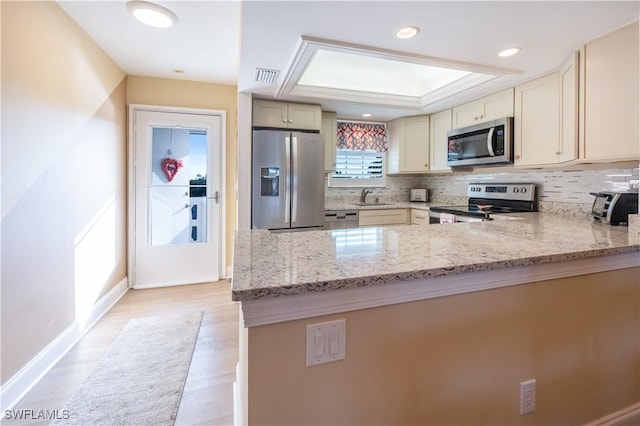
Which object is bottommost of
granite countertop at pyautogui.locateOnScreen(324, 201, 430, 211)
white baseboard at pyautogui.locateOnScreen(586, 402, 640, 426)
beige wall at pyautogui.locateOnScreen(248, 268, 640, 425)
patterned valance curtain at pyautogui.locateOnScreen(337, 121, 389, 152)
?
white baseboard at pyautogui.locateOnScreen(586, 402, 640, 426)

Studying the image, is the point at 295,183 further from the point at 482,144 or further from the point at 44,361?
the point at 44,361

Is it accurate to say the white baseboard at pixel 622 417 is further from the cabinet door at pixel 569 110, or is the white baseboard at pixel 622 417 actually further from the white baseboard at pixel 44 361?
the white baseboard at pixel 44 361

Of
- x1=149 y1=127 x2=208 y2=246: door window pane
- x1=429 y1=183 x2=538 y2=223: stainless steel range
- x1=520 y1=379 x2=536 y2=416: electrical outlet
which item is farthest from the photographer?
x1=149 y1=127 x2=208 y2=246: door window pane

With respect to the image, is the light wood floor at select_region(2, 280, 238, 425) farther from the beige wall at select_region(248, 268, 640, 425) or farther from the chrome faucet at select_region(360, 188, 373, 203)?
the chrome faucet at select_region(360, 188, 373, 203)

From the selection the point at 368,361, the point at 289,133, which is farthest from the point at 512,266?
the point at 289,133

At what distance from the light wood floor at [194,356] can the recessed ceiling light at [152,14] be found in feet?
8.08

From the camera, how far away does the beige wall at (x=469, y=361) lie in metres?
0.81

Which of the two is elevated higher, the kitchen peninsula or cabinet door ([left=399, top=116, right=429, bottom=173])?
cabinet door ([left=399, top=116, right=429, bottom=173])

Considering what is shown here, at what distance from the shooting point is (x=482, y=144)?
3018 millimetres

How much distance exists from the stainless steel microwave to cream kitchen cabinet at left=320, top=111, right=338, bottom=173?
1.32 m

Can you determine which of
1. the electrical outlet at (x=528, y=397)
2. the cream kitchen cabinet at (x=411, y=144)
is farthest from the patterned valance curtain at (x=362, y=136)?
the electrical outlet at (x=528, y=397)

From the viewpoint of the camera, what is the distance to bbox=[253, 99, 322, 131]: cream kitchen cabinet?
319 cm

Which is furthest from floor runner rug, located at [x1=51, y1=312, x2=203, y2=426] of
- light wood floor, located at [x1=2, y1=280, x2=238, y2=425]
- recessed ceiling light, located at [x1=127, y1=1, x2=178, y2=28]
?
recessed ceiling light, located at [x1=127, y1=1, x2=178, y2=28]

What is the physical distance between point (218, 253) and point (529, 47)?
3.65 meters
